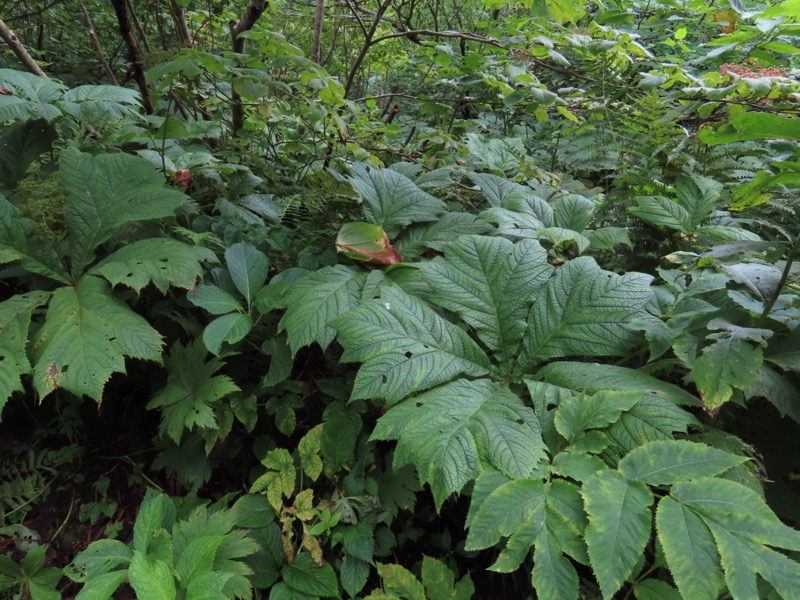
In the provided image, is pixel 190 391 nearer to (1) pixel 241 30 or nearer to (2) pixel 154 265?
(2) pixel 154 265

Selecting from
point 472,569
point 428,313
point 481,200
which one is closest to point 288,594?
point 472,569

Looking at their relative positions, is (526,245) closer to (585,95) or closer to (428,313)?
(428,313)

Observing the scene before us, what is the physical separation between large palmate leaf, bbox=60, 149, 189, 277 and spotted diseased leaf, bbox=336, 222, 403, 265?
0.61m

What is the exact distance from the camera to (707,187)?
1.53 meters

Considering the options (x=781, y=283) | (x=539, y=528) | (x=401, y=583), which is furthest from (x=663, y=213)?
(x=401, y=583)

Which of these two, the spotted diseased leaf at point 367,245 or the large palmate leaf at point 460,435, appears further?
the spotted diseased leaf at point 367,245

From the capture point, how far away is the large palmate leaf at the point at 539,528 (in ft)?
2.70

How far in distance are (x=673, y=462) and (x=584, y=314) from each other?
45 centimetres

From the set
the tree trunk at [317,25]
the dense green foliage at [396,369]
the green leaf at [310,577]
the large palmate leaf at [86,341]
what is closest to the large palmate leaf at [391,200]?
the dense green foliage at [396,369]

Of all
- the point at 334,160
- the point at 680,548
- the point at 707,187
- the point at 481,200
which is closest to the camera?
the point at 680,548

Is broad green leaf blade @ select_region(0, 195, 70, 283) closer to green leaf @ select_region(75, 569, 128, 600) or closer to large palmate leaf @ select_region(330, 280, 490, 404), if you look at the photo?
green leaf @ select_region(75, 569, 128, 600)

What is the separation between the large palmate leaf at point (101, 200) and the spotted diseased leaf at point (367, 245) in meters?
0.61

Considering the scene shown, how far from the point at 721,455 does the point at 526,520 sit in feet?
1.44

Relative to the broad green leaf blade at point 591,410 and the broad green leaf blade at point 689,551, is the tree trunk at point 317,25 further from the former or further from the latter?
the broad green leaf blade at point 689,551
